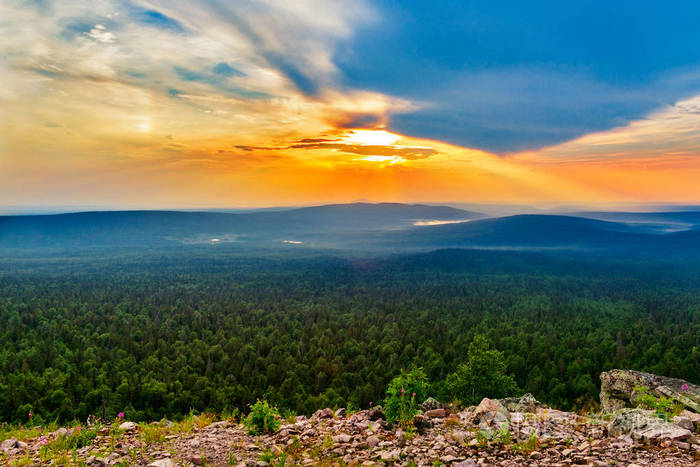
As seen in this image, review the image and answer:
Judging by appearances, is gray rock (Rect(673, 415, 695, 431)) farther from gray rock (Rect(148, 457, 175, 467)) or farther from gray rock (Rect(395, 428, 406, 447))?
gray rock (Rect(148, 457, 175, 467))

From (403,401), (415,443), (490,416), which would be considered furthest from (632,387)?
(415,443)

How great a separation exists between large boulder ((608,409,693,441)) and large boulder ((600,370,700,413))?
875 centimetres

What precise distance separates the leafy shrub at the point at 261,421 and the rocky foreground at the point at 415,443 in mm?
446

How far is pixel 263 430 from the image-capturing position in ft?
70.0

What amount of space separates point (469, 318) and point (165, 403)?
14379 centimetres

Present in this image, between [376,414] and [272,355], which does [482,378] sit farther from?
[272,355]

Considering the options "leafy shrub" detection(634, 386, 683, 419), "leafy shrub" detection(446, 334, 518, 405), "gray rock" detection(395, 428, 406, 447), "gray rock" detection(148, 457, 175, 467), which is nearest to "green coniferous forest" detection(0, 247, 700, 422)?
"leafy shrub" detection(446, 334, 518, 405)

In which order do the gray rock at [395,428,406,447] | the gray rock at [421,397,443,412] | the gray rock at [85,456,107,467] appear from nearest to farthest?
the gray rock at [85,456,107,467] → the gray rock at [395,428,406,447] → the gray rock at [421,397,443,412]

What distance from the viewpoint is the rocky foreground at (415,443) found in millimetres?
16719

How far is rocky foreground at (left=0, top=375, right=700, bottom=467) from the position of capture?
16719mm

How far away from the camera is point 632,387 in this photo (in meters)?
32.8

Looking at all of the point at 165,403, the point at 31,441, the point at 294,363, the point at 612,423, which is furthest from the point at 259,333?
the point at 612,423

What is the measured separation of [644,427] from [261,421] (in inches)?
777

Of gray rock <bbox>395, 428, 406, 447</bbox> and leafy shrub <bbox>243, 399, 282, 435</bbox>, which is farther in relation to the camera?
leafy shrub <bbox>243, 399, 282, 435</bbox>
